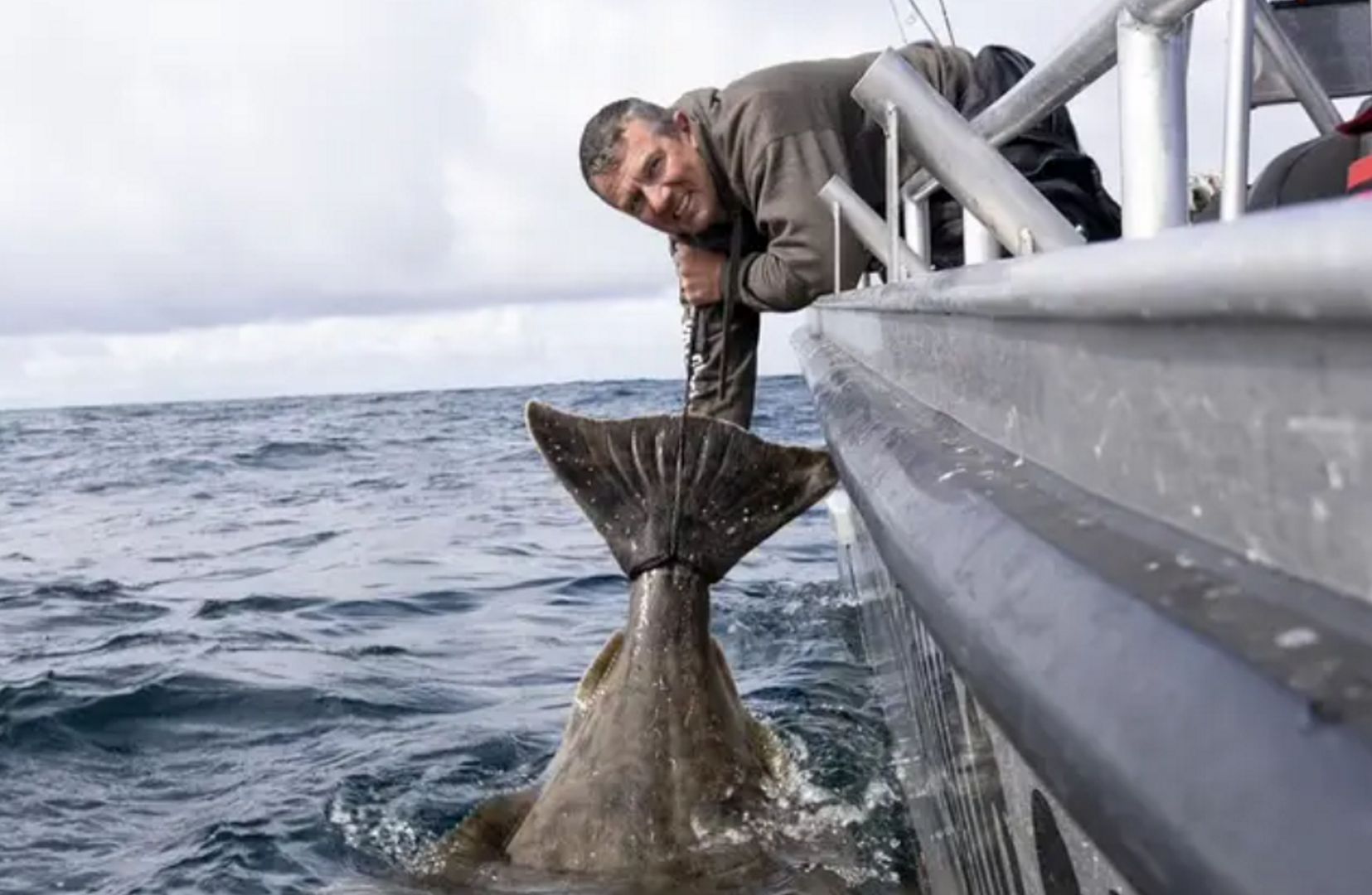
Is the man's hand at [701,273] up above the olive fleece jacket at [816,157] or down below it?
below

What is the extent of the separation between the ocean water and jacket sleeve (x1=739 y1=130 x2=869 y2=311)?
138cm

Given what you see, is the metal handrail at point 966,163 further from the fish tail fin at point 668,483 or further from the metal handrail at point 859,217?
the fish tail fin at point 668,483

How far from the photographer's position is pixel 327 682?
6863mm

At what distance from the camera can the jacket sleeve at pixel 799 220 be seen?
4418mm

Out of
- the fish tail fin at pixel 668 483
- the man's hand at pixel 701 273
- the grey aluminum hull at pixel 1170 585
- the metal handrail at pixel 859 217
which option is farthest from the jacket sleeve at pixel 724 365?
the grey aluminum hull at pixel 1170 585

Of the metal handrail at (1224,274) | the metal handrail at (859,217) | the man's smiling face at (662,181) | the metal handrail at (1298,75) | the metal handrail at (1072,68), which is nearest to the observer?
the metal handrail at (1224,274)

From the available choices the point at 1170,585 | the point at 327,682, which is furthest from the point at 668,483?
the point at 1170,585

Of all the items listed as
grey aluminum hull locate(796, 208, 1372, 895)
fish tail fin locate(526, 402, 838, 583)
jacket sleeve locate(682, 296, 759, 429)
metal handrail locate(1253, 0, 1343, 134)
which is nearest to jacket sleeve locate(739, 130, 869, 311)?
fish tail fin locate(526, 402, 838, 583)

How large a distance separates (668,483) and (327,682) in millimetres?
2963

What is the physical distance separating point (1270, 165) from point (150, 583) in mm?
7982

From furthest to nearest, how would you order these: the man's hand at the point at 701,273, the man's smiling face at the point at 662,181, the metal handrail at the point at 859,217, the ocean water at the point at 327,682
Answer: the man's hand at the point at 701,273, the man's smiling face at the point at 662,181, the ocean water at the point at 327,682, the metal handrail at the point at 859,217

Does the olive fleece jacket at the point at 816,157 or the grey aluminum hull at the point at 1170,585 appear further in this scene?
the olive fleece jacket at the point at 816,157

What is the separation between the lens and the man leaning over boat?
441 cm

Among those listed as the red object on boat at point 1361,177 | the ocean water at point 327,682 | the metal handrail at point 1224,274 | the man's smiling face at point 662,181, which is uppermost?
the man's smiling face at point 662,181
